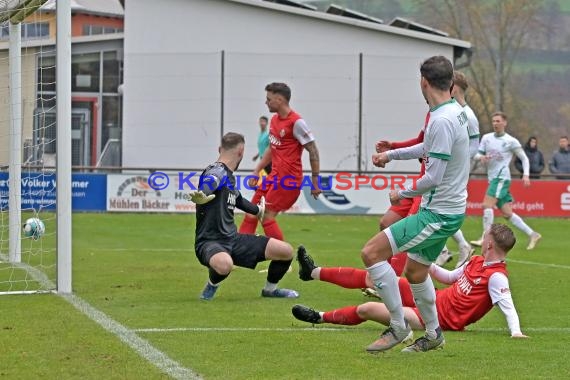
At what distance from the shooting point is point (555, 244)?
19.5 meters

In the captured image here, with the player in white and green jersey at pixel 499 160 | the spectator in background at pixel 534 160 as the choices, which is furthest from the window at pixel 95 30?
the player in white and green jersey at pixel 499 160

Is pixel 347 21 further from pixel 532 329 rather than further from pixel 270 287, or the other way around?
pixel 532 329

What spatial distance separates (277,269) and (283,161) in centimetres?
229

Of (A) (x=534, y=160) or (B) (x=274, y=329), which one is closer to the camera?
(B) (x=274, y=329)

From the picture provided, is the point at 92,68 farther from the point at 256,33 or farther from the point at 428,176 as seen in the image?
the point at 428,176

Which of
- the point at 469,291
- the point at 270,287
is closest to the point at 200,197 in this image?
the point at 270,287

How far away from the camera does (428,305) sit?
26.3ft

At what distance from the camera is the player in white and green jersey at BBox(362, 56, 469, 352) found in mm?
7547

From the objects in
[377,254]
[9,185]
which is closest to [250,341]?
[377,254]

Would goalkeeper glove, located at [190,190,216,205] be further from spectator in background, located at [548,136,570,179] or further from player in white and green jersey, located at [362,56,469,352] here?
spectator in background, located at [548,136,570,179]

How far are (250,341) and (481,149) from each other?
402 inches

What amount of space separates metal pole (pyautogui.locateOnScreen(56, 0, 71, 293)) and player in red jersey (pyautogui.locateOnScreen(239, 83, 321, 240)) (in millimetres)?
2391

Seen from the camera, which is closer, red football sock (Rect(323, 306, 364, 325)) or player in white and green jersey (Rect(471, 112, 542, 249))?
red football sock (Rect(323, 306, 364, 325))

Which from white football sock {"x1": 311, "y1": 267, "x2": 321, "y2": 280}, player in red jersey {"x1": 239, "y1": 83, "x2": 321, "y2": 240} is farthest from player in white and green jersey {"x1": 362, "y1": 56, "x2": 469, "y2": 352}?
player in red jersey {"x1": 239, "y1": 83, "x2": 321, "y2": 240}
